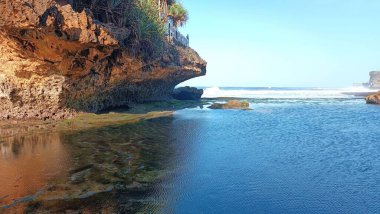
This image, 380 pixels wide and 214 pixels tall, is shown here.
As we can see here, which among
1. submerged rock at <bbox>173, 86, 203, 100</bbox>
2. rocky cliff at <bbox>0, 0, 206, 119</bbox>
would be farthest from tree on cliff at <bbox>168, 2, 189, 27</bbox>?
rocky cliff at <bbox>0, 0, 206, 119</bbox>

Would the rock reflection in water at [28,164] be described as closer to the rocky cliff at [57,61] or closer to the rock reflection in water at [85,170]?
the rock reflection in water at [85,170]

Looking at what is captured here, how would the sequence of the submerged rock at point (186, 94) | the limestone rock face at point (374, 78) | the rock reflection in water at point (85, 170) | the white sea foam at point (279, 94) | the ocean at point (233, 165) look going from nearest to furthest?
the rock reflection in water at point (85, 170) → the ocean at point (233, 165) → the submerged rock at point (186, 94) → the white sea foam at point (279, 94) → the limestone rock face at point (374, 78)

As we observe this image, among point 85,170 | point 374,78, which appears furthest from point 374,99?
point 374,78

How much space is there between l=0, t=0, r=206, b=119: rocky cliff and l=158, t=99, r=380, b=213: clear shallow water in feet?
22.2

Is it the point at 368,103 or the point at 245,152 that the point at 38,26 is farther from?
the point at 368,103

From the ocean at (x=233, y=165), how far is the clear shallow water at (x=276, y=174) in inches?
0.8

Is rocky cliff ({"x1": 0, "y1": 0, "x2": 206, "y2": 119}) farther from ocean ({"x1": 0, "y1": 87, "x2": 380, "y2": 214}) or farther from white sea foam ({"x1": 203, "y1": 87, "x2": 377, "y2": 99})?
white sea foam ({"x1": 203, "y1": 87, "x2": 377, "y2": 99})

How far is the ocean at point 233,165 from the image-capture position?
6336 millimetres

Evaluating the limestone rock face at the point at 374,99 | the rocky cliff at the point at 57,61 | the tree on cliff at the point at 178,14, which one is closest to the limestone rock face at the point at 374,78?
the limestone rock face at the point at 374,99

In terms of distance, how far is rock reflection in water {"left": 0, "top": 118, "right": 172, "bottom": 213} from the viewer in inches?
245

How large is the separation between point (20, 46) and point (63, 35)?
1983 millimetres

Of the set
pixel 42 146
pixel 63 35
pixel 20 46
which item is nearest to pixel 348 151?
pixel 42 146

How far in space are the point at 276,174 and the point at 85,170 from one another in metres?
5.41

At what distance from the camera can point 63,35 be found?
46.0ft
